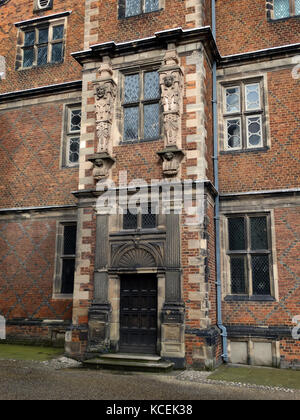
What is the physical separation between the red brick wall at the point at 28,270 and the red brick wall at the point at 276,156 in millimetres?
5589

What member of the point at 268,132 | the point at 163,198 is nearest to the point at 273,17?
the point at 268,132

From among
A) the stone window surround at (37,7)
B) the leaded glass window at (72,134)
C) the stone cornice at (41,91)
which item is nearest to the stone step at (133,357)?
the leaded glass window at (72,134)

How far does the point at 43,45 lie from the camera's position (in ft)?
48.1

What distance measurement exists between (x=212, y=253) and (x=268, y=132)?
3.53 meters

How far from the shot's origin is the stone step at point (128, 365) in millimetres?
8625

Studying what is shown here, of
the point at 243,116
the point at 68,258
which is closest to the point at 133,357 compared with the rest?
the point at 68,258

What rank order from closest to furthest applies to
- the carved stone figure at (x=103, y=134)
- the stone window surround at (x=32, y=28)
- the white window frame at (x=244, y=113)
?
the carved stone figure at (x=103, y=134), the white window frame at (x=244, y=113), the stone window surround at (x=32, y=28)

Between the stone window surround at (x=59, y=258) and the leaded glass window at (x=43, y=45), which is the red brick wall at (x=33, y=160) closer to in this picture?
the stone window surround at (x=59, y=258)

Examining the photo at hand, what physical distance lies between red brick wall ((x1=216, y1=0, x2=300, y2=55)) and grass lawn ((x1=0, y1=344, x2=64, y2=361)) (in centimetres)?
937

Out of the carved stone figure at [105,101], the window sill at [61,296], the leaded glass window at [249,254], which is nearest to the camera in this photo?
the leaded glass window at [249,254]

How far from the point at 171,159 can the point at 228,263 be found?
3050mm
